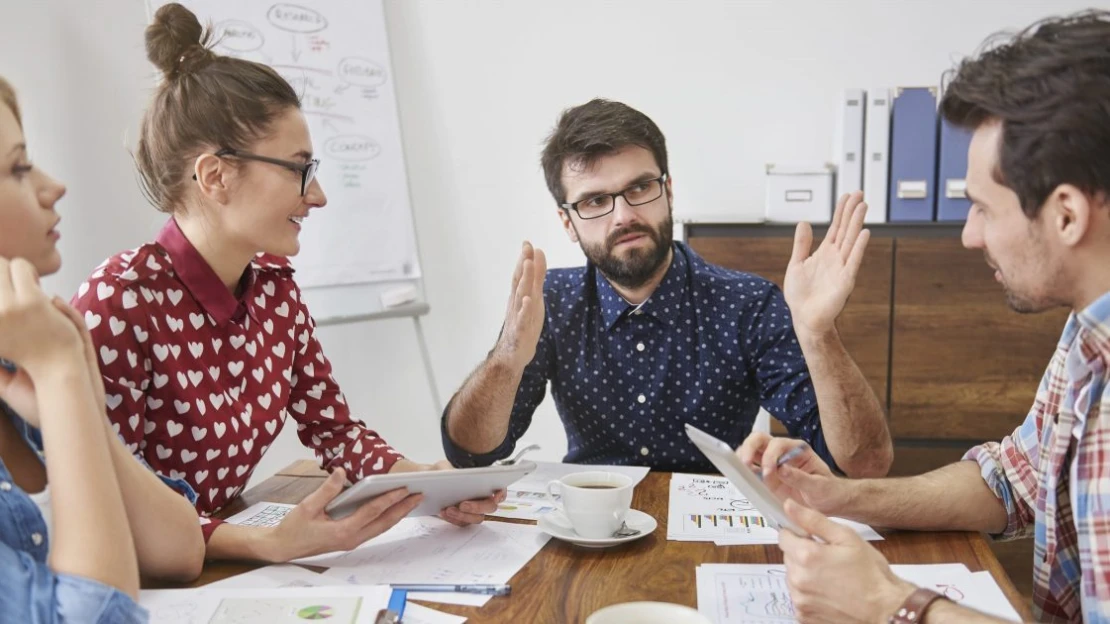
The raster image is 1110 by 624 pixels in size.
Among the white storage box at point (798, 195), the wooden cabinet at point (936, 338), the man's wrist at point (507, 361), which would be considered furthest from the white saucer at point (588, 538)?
the white storage box at point (798, 195)

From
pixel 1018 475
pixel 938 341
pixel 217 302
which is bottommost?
pixel 938 341

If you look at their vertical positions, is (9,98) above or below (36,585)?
above

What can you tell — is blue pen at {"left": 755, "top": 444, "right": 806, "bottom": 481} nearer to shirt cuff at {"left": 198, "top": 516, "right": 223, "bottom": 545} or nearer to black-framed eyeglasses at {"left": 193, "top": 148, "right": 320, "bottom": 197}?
shirt cuff at {"left": 198, "top": 516, "right": 223, "bottom": 545}

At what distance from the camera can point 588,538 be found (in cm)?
115

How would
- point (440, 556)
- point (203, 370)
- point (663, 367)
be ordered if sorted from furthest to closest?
point (663, 367)
point (203, 370)
point (440, 556)

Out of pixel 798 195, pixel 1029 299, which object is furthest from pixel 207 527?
pixel 798 195

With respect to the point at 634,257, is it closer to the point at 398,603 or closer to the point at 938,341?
the point at 398,603

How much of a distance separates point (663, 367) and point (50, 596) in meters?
1.26

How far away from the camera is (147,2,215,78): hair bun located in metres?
1.46

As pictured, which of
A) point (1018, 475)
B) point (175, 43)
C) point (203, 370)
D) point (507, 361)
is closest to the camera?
point (1018, 475)

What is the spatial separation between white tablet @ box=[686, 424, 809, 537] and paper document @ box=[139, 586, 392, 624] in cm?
38

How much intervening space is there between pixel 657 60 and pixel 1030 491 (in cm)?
224

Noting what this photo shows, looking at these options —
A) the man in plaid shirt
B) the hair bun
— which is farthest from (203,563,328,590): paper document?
the hair bun

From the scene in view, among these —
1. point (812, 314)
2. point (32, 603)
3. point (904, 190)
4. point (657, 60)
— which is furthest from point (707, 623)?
point (657, 60)
